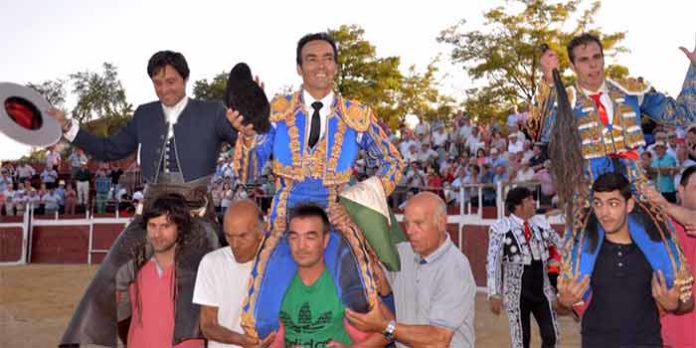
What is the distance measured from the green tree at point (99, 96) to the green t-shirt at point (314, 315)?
47287mm

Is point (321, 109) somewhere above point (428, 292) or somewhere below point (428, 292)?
above

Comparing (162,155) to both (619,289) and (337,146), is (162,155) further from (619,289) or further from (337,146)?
(619,289)

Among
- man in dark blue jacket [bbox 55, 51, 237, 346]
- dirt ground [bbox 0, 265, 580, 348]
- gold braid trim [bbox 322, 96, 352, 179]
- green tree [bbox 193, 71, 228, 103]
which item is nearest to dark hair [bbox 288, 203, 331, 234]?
gold braid trim [bbox 322, 96, 352, 179]

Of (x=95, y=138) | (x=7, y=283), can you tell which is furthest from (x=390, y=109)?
(x=95, y=138)

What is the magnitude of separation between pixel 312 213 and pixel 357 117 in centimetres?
73

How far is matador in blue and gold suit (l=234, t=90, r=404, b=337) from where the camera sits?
3.84 m

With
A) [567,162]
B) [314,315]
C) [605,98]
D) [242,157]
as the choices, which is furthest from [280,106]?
[605,98]

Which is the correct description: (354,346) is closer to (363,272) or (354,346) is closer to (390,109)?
(363,272)

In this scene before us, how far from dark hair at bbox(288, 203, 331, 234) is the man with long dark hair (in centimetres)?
94

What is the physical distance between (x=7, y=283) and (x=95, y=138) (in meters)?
12.8

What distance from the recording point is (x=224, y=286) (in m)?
4.26

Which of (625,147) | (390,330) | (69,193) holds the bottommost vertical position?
(390,330)

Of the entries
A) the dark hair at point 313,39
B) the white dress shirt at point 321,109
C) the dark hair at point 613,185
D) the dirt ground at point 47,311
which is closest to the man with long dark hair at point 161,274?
the white dress shirt at point 321,109

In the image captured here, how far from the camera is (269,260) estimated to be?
387cm
